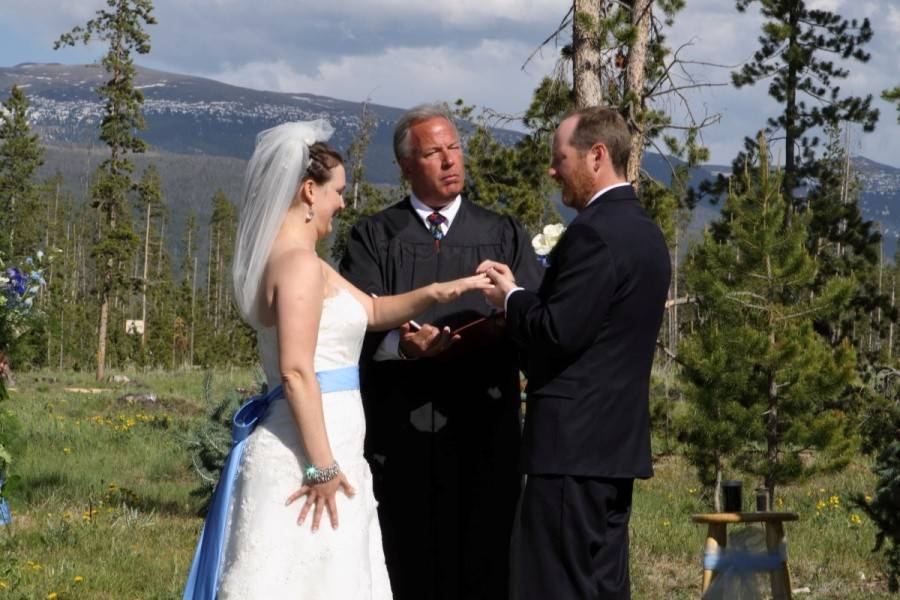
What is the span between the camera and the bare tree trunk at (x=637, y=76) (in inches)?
432

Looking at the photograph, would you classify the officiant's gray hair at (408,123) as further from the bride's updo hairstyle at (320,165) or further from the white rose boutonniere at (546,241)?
the bride's updo hairstyle at (320,165)

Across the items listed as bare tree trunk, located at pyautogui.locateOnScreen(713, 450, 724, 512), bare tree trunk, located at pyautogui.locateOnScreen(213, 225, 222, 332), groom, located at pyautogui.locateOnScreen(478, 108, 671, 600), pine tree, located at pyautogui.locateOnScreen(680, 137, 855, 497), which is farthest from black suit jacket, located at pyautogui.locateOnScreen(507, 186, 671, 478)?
bare tree trunk, located at pyautogui.locateOnScreen(213, 225, 222, 332)

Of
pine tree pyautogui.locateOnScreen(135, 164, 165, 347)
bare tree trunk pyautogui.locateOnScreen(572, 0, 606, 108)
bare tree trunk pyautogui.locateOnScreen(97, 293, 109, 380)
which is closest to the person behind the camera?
bare tree trunk pyautogui.locateOnScreen(572, 0, 606, 108)

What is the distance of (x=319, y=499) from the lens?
418cm

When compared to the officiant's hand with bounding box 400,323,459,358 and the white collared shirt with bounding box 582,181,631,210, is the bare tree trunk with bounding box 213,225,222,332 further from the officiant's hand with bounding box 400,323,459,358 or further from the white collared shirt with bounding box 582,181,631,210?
the white collared shirt with bounding box 582,181,631,210

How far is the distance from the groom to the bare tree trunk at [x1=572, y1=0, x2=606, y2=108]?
577 centimetres

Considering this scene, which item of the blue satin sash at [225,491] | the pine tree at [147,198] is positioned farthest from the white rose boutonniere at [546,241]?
the pine tree at [147,198]

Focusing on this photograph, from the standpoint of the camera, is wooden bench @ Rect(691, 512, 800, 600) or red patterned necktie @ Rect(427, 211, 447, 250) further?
red patterned necktie @ Rect(427, 211, 447, 250)

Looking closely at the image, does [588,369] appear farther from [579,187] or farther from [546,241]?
[546,241]

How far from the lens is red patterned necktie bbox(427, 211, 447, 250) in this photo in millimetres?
5480

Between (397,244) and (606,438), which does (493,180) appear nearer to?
(397,244)

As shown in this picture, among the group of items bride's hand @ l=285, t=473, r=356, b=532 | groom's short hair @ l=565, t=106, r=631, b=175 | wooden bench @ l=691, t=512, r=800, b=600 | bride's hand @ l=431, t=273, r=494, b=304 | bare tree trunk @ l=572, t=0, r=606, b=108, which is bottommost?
wooden bench @ l=691, t=512, r=800, b=600

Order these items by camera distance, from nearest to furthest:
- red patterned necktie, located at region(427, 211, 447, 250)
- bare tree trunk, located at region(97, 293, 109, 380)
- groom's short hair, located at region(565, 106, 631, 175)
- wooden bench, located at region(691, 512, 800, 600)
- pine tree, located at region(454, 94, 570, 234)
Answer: groom's short hair, located at region(565, 106, 631, 175), wooden bench, located at region(691, 512, 800, 600), red patterned necktie, located at region(427, 211, 447, 250), pine tree, located at region(454, 94, 570, 234), bare tree trunk, located at region(97, 293, 109, 380)

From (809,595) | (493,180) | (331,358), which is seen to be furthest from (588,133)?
(493,180)
